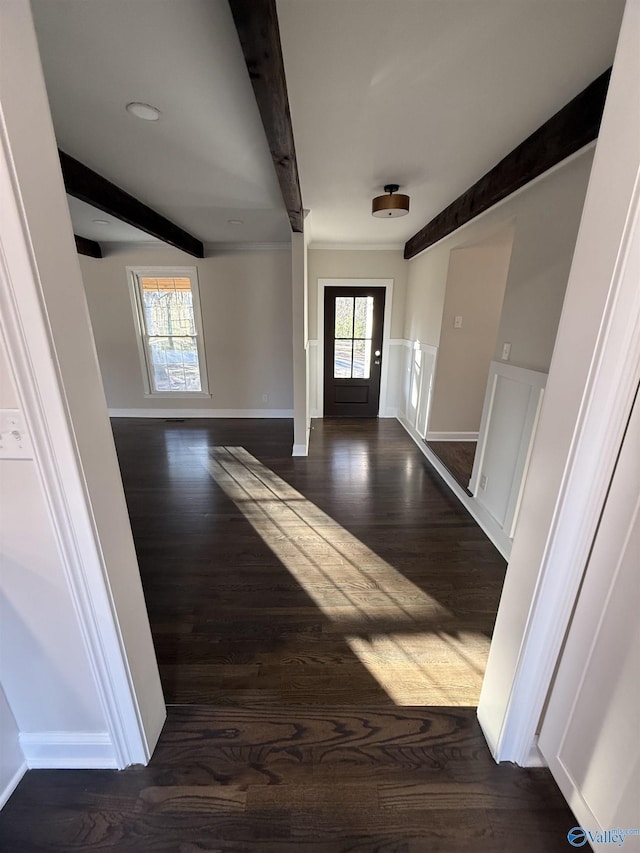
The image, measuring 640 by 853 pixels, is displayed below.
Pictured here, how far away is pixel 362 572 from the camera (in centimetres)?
199

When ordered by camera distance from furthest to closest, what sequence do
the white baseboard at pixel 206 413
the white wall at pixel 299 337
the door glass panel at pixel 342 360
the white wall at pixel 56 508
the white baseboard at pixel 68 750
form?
the white baseboard at pixel 206 413
the door glass panel at pixel 342 360
the white wall at pixel 299 337
the white baseboard at pixel 68 750
the white wall at pixel 56 508

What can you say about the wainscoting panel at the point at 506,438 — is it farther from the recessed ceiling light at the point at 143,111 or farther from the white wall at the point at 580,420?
the recessed ceiling light at the point at 143,111

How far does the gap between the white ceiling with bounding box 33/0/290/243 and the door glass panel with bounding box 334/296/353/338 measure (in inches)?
79.7

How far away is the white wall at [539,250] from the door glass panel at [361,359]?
2225 millimetres

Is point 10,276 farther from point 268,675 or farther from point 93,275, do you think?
point 93,275

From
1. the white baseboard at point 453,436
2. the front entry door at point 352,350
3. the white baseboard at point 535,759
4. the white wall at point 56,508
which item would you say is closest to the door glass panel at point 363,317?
the front entry door at point 352,350

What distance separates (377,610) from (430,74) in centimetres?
241

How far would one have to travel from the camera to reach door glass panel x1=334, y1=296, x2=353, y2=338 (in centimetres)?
459

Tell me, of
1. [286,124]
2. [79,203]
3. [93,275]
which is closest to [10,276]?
[286,124]

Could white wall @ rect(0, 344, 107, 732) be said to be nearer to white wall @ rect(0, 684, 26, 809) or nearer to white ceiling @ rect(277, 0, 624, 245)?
white wall @ rect(0, 684, 26, 809)

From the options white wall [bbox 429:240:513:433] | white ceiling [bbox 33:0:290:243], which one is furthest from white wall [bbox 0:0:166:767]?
white wall [bbox 429:240:513:433]

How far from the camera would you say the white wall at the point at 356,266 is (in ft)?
14.4

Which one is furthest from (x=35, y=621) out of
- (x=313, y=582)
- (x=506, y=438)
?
(x=506, y=438)

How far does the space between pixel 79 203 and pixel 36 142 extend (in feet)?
10.2
